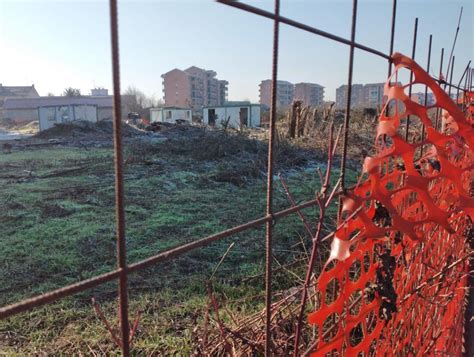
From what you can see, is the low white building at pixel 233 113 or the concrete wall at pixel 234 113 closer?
the low white building at pixel 233 113

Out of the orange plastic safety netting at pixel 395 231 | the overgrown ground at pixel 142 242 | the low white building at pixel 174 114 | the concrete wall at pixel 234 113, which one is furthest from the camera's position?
the low white building at pixel 174 114

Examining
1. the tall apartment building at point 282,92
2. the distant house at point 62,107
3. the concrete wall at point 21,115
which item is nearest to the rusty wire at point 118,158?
the distant house at point 62,107

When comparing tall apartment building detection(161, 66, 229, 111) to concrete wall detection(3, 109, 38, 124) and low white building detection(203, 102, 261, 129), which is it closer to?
concrete wall detection(3, 109, 38, 124)

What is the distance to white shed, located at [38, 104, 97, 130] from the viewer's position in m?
32.0

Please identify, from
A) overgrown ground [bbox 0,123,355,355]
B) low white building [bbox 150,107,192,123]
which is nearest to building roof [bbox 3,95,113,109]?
low white building [bbox 150,107,192,123]

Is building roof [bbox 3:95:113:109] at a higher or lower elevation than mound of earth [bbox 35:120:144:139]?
higher

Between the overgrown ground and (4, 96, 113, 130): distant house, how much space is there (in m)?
25.8

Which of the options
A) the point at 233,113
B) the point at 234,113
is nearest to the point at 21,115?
the point at 233,113

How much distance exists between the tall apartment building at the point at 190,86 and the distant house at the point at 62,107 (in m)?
16.2

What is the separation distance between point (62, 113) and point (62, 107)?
0.55 meters

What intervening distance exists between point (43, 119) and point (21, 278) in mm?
32104

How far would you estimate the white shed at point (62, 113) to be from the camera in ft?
105

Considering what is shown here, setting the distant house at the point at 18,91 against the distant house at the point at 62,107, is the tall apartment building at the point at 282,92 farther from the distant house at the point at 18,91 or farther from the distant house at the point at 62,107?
the distant house at the point at 18,91

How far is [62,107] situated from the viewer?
3338 cm
